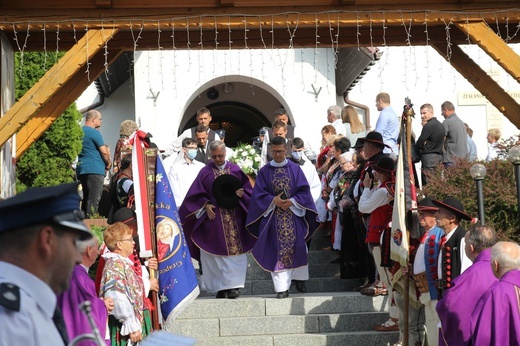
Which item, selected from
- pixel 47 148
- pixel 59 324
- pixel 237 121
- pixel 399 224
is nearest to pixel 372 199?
pixel 399 224

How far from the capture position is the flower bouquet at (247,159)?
611 inches

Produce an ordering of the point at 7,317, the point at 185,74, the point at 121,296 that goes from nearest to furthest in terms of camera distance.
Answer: the point at 7,317 < the point at 121,296 < the point at 185,74

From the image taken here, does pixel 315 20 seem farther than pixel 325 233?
No

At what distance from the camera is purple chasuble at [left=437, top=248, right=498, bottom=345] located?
827 cm

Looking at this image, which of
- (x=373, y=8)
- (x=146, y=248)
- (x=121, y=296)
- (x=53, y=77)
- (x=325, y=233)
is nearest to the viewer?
(x=121, y=296)

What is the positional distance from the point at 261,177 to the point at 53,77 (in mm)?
3310

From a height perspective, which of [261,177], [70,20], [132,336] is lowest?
[132,336]

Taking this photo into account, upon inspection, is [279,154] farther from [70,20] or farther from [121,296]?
[121,296]

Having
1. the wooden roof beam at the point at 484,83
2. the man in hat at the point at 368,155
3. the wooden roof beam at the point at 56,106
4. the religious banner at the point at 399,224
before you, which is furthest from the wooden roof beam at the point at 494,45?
the wooden roof beam at the point at 56,106

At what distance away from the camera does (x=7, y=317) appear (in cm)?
322

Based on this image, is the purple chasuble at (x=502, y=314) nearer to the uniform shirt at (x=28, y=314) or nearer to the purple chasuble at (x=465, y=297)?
the purple chasuble at (x=465, y=297)

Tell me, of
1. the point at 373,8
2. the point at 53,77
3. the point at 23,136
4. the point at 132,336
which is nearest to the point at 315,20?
the point at 373,8

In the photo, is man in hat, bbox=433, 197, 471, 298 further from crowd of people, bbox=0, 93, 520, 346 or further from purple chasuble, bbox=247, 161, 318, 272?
purple chasuble, bbox=247, 161, 318, 272

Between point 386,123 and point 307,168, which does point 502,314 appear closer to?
point 307,168
